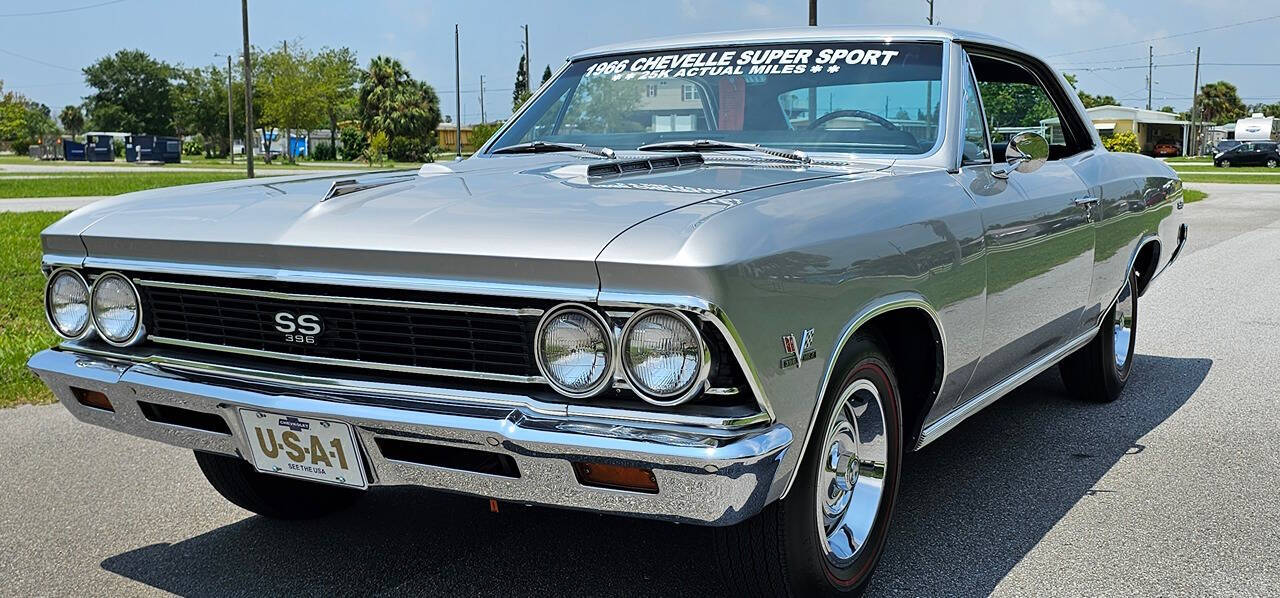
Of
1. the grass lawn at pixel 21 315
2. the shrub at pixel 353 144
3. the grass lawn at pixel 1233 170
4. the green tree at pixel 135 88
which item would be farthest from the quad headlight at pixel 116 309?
the green tree at pixel 135 88

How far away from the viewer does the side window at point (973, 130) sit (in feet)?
12.4

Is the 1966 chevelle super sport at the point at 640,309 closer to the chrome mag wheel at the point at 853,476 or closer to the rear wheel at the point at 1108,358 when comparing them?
the chrome mag wheel at the point at 853,476

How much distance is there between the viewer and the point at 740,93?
13.0ft

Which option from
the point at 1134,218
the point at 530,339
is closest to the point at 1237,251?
the point at 1134,218

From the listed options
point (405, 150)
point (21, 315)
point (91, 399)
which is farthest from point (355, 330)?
point (405, 150)

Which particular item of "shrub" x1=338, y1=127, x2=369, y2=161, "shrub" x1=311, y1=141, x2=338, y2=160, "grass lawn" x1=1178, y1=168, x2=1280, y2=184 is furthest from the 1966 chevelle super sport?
"shrub" x1=311, y1=141, x2=338, y2=160

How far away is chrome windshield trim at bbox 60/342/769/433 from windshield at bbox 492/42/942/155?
162 cm

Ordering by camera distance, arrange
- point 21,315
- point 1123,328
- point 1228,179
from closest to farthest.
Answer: point 1123,328
point 21,315
point 1228,179

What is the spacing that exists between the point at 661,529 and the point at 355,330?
4.39ft

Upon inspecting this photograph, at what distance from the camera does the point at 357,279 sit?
2.56m

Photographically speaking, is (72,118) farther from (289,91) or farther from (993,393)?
(993,393)

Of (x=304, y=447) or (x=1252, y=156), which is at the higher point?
(x=1252, y=156)

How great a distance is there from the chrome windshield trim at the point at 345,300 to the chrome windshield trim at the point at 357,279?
36mm

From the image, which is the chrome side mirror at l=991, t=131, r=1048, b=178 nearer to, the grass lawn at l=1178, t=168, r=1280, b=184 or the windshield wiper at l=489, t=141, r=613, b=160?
the windshield wiper at l=489, t=141, r=613, b=160
